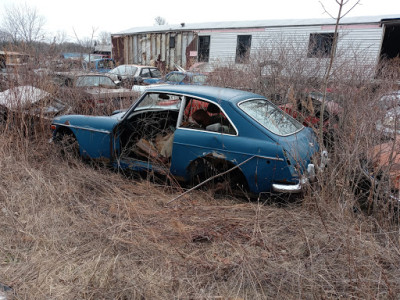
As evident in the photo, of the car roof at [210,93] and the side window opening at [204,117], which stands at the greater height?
the car roof at [210,93]

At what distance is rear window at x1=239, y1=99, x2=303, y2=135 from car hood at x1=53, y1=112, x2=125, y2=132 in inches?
74.3

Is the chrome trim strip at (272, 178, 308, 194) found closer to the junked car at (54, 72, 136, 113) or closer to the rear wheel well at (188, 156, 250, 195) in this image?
the rear wheel well at (188, 156, 250, 195)

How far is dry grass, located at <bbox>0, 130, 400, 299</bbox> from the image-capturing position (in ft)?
7.09

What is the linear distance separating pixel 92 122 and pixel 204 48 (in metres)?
13.9

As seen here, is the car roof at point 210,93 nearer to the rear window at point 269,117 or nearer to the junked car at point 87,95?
the rear window at point 269,117

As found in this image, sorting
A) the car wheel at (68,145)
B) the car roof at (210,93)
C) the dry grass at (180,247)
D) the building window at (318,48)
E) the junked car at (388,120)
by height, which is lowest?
the dry grass at (180,247)

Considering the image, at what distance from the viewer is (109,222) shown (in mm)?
3068

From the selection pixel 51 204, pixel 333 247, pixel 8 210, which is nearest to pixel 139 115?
pixel 51 204

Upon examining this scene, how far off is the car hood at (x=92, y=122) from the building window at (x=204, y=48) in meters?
13.2

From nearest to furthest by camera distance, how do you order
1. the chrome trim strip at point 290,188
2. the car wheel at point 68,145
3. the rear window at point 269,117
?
the chrome trim strip at point 290,188 < the rear window at point 269,117 < the car wheel at point 68,145

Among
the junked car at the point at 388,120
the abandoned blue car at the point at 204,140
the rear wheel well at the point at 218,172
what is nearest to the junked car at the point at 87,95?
the abandoned blue car at the point at 204,140

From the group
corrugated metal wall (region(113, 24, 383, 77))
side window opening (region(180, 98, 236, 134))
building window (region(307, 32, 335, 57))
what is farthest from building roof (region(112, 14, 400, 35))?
side window opening (region(180, 98, 236, 134))

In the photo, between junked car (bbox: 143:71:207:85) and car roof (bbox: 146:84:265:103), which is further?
junked car (bbox: 143:71:207:85)

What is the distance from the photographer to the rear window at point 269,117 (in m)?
3.60
